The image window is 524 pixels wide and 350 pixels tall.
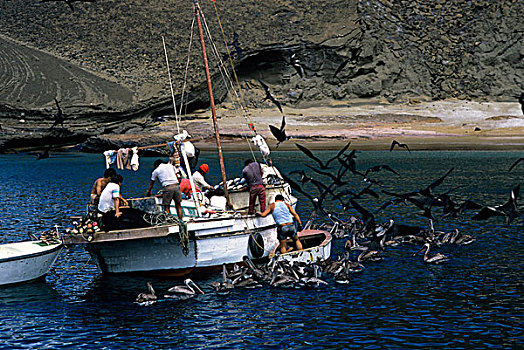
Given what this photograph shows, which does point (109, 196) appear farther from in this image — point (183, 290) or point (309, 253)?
point (309, 253)

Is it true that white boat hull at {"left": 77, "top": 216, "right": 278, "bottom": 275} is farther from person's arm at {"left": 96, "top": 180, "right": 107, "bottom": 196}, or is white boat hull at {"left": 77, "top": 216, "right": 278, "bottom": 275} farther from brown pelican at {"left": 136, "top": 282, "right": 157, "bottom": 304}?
brown pelican at {"left": 136, "top": 282, "right": 157, "bottom": 304}

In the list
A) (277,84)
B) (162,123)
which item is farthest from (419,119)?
(162,123)

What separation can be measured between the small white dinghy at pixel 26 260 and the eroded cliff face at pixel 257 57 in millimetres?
53989

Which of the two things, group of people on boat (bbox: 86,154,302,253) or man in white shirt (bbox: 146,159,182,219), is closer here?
group of people on boat (bbox: 86,154,302,253)

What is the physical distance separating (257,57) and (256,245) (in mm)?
60481

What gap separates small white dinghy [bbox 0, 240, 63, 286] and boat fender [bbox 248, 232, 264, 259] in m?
5.67

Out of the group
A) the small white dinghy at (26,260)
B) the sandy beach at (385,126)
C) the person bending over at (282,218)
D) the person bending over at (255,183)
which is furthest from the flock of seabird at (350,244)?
the sandy beach at (385,126)

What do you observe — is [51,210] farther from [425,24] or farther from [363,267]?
[425,24]

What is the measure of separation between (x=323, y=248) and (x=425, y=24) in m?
69.6

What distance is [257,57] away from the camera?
7831 centimetres

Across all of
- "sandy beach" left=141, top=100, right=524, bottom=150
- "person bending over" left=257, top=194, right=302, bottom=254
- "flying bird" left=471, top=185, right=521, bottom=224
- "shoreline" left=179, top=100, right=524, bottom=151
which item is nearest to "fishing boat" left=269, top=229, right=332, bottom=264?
"person bending over" left=257, top=194, right=302, bottom=254

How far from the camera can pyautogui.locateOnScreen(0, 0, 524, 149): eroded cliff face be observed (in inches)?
2879

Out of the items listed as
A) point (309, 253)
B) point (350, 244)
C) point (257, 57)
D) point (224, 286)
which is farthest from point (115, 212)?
point (257, 57)

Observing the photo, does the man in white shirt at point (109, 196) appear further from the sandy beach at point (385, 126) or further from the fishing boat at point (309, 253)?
the sandy beach at point (385, 126)
